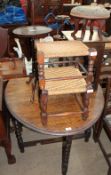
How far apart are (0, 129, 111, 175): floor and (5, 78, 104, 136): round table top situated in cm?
63

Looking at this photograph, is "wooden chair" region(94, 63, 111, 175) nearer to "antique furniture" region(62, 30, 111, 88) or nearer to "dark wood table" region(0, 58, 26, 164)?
"antique furniture" region(62, 30, 111, 88)

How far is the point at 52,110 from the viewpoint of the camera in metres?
1.31

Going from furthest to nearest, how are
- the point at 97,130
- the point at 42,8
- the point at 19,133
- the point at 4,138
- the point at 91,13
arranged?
the point at 42,8 → the point at 97,130 → the point at 19,133 → the point at 4,138 → the point at 91,13

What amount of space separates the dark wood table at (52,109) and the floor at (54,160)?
192 millimetres

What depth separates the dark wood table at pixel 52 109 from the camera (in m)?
1.20

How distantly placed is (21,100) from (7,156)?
1.85 ft

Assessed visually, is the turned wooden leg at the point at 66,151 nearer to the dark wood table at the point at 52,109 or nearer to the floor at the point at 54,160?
the dark wood table at the point at 52,109

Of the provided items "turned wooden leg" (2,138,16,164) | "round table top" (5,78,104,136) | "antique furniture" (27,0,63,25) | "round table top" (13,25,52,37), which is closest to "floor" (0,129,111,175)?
"turned wooden leg" (2,138,16,164)

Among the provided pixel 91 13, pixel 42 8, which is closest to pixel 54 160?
pixel 91 13

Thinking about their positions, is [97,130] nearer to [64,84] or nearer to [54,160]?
[54,160]

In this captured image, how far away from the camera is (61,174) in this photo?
1671mm

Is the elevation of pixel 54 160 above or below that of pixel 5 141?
below

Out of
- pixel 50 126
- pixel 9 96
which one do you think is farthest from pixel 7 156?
pixel 50 126

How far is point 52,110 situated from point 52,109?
0.04ft
